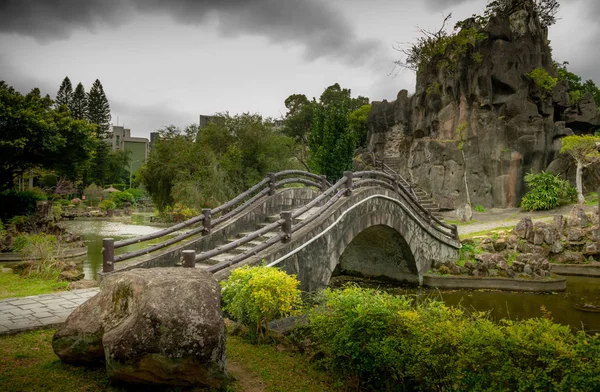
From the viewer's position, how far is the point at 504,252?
61.0 feet

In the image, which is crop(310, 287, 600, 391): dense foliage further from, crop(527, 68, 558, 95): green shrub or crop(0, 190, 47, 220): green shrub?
crop(527, 68, 558, 95): green shrub

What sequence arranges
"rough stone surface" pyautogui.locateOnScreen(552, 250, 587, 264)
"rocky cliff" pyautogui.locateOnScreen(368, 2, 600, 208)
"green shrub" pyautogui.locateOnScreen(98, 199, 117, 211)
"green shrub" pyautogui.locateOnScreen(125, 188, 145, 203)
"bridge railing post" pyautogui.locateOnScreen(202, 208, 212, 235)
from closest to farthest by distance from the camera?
1. "bridge railing post" pyautogui.locateOnScreen(202, 208, 212, 235)
2. "rough stone surface" pyautogui.locateOnScreen(552, 250, 587, 264)
3. "rocky cliff" pyautogui.locateOnScreen(368, 2, 600, 208)
4. "green shrub" pyautogui.locateOnScreen(98, 199, 117, 211)
5. "green shrub" pyautogui.locateOnScreen(125, 188, 145, 203)

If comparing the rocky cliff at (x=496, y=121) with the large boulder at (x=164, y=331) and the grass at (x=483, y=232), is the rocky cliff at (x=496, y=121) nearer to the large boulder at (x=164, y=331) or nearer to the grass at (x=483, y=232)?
the grass at (x=483, y=232)

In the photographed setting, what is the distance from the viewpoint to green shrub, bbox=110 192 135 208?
52.0m

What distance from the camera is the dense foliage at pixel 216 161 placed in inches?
1014

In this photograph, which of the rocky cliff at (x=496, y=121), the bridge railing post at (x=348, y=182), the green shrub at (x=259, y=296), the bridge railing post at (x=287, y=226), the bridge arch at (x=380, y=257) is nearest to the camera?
the green shrub at (x=259, y=296)

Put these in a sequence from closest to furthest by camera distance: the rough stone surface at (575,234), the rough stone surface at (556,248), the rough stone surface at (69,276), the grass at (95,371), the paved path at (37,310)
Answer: the grass at (95,371) → the paved path at (37,310) → the rough stone surface at (69,276) → the rough stone surface at (556,248) → the rough stone surface at (575,234)

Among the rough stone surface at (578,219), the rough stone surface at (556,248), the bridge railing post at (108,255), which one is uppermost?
the rough stone surface at (578,219)

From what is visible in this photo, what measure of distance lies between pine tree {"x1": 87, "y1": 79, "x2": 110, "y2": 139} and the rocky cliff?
134 feet

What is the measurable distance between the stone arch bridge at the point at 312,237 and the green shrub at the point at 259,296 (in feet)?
3.47

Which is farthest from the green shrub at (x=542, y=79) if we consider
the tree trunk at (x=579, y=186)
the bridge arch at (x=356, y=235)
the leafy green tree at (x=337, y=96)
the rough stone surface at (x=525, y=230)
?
the leafy green tree at (x=337, y=96)

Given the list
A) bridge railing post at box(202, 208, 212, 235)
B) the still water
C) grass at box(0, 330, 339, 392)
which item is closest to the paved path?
grass at box(0, 330, 339, 392)

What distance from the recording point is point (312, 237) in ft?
34.9

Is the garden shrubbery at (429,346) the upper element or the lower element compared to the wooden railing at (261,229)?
lower
